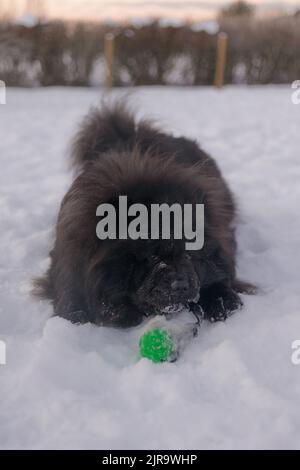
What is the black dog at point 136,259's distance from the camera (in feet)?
6.88

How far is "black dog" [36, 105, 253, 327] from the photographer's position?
2.10 metres

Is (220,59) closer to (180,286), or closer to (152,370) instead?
A: (180,286)

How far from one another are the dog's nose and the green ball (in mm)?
171

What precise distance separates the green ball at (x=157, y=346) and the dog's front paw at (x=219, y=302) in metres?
0.34

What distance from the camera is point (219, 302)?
232 cm
